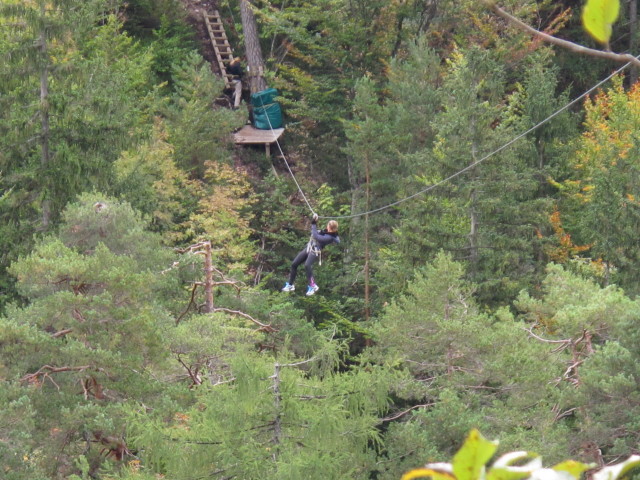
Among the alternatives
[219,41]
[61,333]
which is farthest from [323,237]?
[219,41]

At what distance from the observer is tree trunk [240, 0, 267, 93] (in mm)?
28891

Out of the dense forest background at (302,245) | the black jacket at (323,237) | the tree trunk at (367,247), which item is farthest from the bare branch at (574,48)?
the tree trunk at (367,247)

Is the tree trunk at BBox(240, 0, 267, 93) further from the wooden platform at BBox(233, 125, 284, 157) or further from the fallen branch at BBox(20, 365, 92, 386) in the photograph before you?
the fallen branch at BBox(20, 365, 92, 386)

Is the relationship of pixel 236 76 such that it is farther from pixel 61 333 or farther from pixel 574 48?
pixel 574 48

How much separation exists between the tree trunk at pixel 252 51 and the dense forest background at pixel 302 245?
569 millimetres

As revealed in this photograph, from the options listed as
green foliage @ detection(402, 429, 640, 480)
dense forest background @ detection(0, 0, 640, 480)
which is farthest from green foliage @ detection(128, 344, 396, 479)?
green foliage @ detection(402, 429, 640, 480)

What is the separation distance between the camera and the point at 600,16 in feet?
4.08

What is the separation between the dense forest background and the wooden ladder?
1.67 feet

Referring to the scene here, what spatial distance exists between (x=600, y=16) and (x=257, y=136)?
26915 millimetres

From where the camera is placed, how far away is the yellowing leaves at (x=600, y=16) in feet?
4.06

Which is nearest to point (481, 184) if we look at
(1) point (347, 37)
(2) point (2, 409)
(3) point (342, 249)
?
(3) point (342, 249)

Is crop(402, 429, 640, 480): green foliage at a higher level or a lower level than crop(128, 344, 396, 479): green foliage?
higher

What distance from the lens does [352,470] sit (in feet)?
38.4

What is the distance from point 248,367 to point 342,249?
1385 cm
